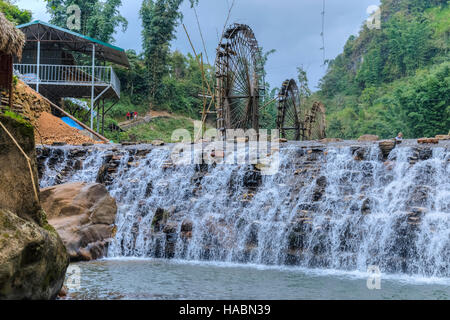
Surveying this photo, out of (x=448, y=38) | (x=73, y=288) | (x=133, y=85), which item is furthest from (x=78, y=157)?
(x=448, y=38)

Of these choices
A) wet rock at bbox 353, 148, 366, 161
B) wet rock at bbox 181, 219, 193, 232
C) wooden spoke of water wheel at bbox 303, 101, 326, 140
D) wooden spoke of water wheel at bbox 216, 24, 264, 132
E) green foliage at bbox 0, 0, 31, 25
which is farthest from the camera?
green foliage at bbox 0, 0, 31, 25

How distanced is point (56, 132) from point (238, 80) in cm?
730

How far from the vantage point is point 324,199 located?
27.5 ft

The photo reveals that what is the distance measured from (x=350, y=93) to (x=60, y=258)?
50.5m

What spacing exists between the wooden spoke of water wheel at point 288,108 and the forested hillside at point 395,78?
10.6m

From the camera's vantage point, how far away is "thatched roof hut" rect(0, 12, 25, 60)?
25.5ft

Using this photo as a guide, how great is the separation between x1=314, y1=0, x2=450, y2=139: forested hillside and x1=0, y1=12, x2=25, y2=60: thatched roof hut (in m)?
22.8

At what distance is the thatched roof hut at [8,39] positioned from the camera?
778 centimetres

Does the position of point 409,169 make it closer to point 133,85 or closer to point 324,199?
point 324,199

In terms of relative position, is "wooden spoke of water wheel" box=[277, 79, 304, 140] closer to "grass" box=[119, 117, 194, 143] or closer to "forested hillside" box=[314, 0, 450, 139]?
"grass" box=[119, 117, 194, 143]

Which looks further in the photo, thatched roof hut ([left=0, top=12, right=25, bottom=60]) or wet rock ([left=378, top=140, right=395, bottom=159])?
wet rock ([left=378, top=140, right=395, bottom=159])

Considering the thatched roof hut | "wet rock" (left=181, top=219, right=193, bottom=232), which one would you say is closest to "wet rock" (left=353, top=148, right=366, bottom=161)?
"wet rock" (left=181, top=219, right=193, bottom=232)

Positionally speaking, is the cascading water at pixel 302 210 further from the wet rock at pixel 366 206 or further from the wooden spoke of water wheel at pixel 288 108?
the wooden spoke of water wheel at pixel 288 108

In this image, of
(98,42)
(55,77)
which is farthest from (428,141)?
(55,77)
